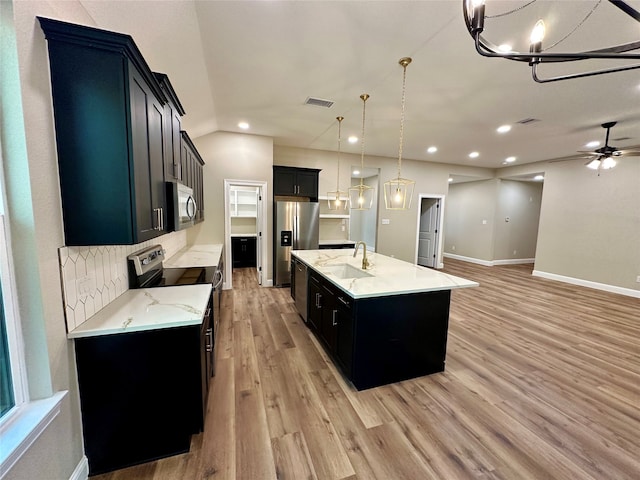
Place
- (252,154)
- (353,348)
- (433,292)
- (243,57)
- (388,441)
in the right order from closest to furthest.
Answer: (388,441)
(353,348)
(433,292)
(243,57)
(252,154)

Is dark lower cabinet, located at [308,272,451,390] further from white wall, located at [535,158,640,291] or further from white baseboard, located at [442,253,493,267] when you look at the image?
white baseboard, located at [442,253,493,267]

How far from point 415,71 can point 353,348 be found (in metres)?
2.75

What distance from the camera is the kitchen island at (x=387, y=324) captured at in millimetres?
2145

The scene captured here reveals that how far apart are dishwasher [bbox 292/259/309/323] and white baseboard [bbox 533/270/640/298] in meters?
6.52

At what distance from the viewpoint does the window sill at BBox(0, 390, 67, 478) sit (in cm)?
93

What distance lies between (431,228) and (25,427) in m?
8.04

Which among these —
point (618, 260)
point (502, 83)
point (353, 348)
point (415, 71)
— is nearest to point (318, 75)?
point (415, 71)

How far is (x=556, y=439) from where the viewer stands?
177 centimetres

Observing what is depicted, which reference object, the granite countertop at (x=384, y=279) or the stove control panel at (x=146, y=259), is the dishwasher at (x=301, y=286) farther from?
the stove control panel at (x=146, y=259)

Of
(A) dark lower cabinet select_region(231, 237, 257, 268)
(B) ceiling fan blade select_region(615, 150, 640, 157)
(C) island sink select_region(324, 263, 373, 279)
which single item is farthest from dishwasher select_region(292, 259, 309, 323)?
(B) ceiling fan blade select_region(615, 150, 640, 157)

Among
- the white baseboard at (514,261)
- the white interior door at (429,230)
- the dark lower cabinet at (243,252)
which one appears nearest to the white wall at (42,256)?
the dark lower cabinet at (243,252)

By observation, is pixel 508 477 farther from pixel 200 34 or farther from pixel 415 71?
pixel 200 34

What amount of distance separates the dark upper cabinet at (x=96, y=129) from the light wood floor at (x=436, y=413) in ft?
4.73

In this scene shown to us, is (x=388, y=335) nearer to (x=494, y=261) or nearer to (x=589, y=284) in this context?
(x=589, y=284)
